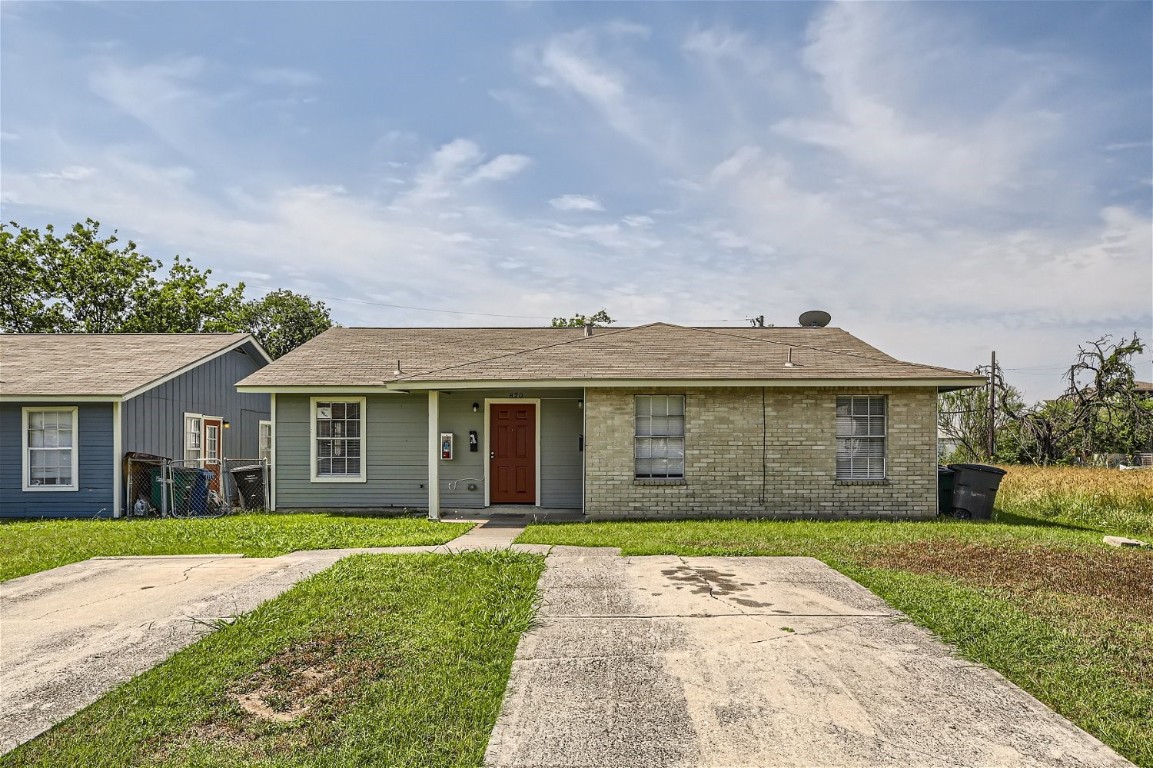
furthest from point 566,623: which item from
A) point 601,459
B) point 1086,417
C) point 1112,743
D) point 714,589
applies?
point 1086,417

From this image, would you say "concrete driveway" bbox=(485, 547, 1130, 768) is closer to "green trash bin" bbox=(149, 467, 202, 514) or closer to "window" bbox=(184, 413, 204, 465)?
"green trash bin" bbox=(149, 467, 202, 514)

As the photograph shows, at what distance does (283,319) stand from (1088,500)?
39174 millimetres

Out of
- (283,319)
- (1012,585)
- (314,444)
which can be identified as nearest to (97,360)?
(314,444)

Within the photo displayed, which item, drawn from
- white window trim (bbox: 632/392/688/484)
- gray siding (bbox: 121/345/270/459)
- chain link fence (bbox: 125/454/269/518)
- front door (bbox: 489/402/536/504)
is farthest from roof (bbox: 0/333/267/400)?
white window trim (bbox: 632/392/688/484)

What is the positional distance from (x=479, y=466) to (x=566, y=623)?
8.11 meters

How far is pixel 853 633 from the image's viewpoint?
18.2ft

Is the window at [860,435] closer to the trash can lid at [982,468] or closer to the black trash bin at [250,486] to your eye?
the trash can lid at [982,468]

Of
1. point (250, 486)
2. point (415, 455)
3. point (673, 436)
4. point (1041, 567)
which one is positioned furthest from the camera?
point (250, 486)

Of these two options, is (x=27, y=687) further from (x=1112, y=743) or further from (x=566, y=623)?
(x=1112, y=743)

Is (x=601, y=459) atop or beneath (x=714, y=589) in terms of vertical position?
atop

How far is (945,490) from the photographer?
42.5 ft

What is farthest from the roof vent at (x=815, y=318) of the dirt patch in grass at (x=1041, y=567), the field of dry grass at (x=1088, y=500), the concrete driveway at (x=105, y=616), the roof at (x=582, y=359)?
the concrete driveway at (x=105, y=616)

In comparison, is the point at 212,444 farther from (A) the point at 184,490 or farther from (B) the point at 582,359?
(B) the point at 582,359

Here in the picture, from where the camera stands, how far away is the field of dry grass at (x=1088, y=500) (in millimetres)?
12281
